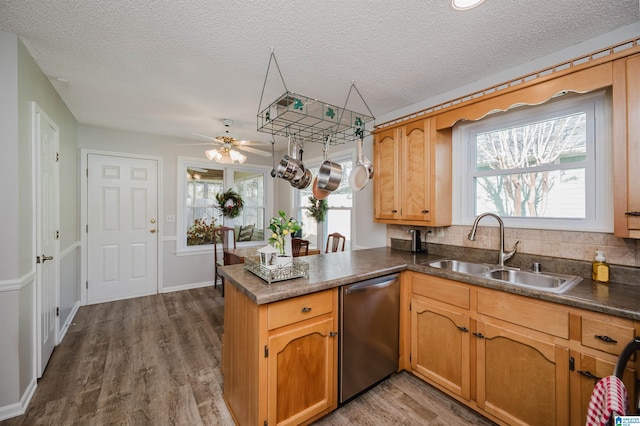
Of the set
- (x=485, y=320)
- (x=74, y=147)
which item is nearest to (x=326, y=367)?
(x=485, y=320)

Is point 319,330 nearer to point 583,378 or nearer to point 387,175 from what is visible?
point 583,378

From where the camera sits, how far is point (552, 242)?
1.90m

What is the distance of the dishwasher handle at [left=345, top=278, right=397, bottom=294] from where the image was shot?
1.73 metres

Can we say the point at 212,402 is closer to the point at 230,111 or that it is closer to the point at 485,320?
the point at 485,320

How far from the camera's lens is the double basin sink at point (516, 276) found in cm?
161

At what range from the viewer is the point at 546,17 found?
1.54 meters

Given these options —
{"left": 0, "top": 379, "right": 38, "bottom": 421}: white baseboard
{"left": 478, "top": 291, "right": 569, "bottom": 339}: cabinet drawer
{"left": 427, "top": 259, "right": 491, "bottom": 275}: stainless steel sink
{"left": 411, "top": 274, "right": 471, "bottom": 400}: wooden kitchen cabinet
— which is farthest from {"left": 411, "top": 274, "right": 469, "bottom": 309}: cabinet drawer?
{"left": 0, "top": 379, "right": 38, "bottom": 421}: white baseboard

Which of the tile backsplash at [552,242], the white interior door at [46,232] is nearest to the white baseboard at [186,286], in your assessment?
the white interior door at [46,232]

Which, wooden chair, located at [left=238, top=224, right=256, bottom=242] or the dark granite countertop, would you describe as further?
wooden chair, located at [left=238, top=224, right=256, bottom=242]

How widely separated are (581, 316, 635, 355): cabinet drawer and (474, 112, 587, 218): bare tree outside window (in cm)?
88

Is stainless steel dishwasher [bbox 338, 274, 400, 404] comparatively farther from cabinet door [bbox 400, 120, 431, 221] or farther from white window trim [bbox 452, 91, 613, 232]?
white window trim [bbox 452, 91, 613, 232]

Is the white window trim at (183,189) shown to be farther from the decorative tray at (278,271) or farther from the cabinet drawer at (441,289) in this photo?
the cabinet drawer at (441,289)

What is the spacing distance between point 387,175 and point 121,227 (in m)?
3.83

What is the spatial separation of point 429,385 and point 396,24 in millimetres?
2513
